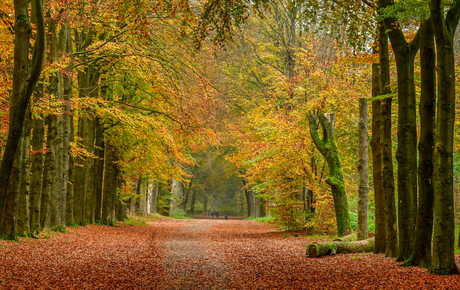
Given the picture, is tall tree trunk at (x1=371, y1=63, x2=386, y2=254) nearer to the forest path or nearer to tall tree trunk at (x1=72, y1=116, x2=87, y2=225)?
the forest path

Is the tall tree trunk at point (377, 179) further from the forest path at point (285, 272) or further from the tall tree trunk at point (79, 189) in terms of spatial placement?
the tall tree trunk at point (79, 189)

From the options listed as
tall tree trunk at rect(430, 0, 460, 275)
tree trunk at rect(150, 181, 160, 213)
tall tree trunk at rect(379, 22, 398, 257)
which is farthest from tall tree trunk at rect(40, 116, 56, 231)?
tree trunk at rect(150, 181, 160, 213)

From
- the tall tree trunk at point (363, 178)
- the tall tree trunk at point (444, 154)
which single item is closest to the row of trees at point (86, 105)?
the tall tree trunk at point (444, 154)

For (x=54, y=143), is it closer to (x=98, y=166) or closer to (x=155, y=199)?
(x=98, y=166)

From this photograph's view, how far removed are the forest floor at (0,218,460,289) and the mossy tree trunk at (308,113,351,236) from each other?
291cm

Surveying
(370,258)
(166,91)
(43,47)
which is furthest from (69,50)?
(370,258)

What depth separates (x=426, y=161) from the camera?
7.07m

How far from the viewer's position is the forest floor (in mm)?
6145

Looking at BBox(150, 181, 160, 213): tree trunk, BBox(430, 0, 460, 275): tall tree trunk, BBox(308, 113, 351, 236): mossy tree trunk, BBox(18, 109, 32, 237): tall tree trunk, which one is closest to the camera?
BBox(430, 0, 460, 275): tall tree trunk

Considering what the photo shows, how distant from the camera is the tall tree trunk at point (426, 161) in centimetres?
702

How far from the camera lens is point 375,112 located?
1004cm

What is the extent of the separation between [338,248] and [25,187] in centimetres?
832

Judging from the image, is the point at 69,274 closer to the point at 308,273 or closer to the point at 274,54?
the point at 308,273

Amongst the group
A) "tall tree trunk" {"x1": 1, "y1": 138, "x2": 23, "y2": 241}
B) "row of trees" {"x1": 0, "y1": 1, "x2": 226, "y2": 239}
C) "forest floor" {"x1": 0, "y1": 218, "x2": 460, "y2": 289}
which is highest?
"row of trees" {"x1": 0, "y1": 1, "x2": 226, "y2": 239}
